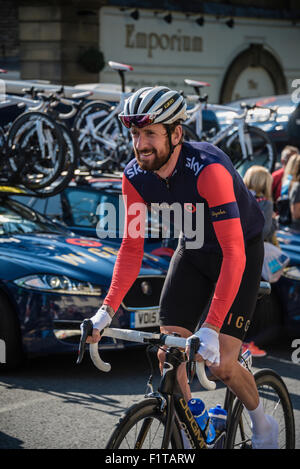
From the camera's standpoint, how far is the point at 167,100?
3564 mm

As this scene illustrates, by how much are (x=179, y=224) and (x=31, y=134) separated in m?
4.99

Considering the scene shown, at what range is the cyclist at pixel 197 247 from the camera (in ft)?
11.5

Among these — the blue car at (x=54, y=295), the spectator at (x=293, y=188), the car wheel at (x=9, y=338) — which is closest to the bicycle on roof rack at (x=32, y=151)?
the blue car at (x=54, y=295)

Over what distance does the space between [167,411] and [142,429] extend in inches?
5.8

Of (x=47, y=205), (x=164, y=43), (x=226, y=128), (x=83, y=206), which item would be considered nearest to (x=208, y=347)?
(x=83, y=206)

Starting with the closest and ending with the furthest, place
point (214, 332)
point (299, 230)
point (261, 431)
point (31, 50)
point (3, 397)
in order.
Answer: point (214, 332)
point (261, 431)
point (3, 397)
point (299, 230)
point (31, 50)

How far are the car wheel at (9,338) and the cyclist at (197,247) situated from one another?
255cm

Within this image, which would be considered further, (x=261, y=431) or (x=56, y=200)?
(x=56, y=200)

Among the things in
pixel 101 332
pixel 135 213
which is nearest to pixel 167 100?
pixel 135 213

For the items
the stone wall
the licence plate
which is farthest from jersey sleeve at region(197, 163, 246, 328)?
the stone wall

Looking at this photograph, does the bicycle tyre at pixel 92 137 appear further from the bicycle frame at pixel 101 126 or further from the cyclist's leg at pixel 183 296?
the cyclist's leg at pixel 183 296

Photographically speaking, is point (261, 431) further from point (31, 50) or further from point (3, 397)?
point (31, 50)

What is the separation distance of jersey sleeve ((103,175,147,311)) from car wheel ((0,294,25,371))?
258 cm

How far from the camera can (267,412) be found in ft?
13.2
